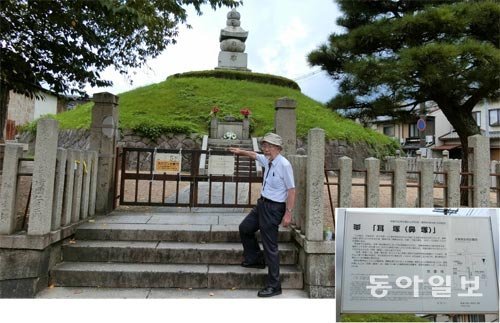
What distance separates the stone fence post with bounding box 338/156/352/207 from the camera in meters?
4.46

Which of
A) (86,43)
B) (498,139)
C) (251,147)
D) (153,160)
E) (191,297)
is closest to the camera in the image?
(191,297)

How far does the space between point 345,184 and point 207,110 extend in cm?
1577

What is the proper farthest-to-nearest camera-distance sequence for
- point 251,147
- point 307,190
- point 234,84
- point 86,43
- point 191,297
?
point 234,84 → point 251,147 → point 86,43 → point 307,190 → point 191,297

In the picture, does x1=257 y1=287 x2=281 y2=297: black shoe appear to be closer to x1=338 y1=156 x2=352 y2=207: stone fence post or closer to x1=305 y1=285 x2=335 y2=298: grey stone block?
x1=305 y1=285 x2=335 y2=298: grey stone block

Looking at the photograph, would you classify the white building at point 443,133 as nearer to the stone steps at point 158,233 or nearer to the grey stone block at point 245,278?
the stone steps at point 158,233

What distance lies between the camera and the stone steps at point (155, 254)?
461 cm

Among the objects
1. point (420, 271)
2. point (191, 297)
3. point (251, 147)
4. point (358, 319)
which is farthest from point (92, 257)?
point (251, 147)

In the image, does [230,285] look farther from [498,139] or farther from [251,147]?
[498,139]

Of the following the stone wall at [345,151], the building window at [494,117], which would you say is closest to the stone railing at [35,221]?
the stone wall at [345,151]

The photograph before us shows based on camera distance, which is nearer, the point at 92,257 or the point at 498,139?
the point at 92,257

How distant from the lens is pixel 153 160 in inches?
251

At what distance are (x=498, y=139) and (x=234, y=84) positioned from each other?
20.3m

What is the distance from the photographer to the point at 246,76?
81.8ft

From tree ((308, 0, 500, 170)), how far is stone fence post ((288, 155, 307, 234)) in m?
2.16
